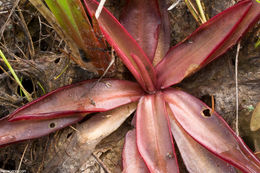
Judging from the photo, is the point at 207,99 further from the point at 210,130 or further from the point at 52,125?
the point at 52,125

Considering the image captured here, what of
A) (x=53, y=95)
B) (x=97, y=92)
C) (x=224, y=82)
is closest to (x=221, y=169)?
(x=224, y=82)

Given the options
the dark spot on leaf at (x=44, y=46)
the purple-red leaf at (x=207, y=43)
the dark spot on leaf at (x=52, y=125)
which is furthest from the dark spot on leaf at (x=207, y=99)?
the dark spot on leaf at (x=44, y=46)

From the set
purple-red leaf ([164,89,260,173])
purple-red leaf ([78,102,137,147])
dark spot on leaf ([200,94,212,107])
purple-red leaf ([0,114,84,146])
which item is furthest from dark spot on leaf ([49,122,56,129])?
Result: dark spot on leaf ([200,94,212,107])

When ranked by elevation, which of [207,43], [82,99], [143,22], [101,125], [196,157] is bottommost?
[196,157]

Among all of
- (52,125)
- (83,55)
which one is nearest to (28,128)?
(52,125)

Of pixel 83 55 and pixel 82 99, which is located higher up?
pixel 83 55

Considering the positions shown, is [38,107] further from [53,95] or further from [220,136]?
[220,136]

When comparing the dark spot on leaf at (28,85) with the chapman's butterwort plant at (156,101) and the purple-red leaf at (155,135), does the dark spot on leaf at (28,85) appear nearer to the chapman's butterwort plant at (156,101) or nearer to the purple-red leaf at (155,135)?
the chapman's butterwort plant at (156,101)
